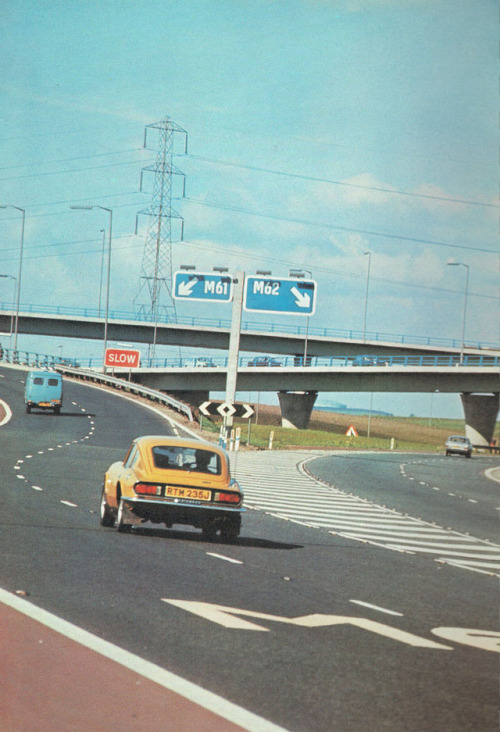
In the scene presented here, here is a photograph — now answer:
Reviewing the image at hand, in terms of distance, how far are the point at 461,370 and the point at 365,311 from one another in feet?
71.9

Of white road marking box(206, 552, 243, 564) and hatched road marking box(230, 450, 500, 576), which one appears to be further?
hatched road marking box(230, 450, 500, 576)

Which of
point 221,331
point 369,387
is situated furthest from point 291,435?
point 221,331

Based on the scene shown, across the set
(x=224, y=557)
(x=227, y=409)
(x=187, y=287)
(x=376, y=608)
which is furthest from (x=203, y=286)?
(x=376, y=608)

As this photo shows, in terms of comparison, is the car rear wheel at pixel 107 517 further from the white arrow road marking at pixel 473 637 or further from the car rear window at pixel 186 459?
the white arrow road marking at pixel 473 637

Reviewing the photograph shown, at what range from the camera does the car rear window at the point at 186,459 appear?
1534 centimetres

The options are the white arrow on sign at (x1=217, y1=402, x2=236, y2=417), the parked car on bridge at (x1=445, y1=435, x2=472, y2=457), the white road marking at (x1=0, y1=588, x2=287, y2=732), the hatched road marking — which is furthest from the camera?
the parked car on bridge at (x1=445, y1=435, x2=472, y2=457)

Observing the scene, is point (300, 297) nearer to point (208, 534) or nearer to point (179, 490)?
point (208, 534)

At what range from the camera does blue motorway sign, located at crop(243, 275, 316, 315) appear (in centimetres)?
3584

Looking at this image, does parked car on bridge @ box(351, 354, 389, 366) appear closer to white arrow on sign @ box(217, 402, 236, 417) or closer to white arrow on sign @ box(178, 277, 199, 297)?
white arrow on sign @ box(178, 277, 199, 297)

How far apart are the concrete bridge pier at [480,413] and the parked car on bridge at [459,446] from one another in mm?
18120

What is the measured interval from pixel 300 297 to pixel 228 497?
2138 centimetres

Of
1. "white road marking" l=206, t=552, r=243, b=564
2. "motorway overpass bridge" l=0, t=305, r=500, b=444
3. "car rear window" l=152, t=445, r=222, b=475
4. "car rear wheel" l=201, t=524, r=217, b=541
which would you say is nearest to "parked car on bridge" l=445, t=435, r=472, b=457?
"motorway overpass bridge" l=0, t=305, r=500, b=444

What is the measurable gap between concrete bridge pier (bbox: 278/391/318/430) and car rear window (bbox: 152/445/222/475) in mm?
78600

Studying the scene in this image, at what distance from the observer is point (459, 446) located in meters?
69.9
